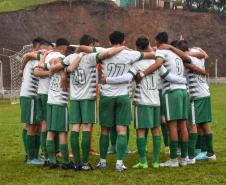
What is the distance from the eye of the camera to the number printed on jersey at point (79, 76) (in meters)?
11.7

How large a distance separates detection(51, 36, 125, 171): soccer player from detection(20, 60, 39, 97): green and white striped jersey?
1377 mm

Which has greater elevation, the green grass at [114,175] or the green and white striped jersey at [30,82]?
the green and white striped jersey at [30,82]

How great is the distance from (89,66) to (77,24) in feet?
216

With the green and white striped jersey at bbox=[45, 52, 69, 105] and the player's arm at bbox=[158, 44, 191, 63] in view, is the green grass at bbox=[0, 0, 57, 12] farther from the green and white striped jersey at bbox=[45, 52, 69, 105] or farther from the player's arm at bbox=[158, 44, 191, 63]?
the player's arm at bbox=[158, 44, 191, 63]

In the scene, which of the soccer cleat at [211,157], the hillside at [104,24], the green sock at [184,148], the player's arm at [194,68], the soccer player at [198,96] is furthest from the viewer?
the hillside at [104,24]

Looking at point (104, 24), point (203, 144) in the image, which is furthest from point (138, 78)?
point (104, 24)

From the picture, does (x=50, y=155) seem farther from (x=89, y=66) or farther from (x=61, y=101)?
(x=89, y=66)

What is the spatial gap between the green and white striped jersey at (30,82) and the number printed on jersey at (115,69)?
201 cm

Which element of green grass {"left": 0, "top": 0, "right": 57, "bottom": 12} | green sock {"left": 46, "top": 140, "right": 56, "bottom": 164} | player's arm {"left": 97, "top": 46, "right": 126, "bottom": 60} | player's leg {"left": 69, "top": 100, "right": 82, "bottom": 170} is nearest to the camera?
player's arm {"left": 97, "top": 46, "right": 126, "bottom": 60}

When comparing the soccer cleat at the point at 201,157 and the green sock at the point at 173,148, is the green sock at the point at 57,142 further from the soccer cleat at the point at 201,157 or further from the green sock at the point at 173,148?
the soccer cleat at the point at 201,157

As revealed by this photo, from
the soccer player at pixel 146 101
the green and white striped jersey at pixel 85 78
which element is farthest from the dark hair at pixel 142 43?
the green and white striped jersey at pixel 85 78

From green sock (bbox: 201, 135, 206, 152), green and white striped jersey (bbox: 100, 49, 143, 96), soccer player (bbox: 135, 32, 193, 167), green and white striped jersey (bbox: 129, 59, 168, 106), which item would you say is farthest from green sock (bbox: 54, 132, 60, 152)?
green sock (bbox: 201, 135, 206, 152)

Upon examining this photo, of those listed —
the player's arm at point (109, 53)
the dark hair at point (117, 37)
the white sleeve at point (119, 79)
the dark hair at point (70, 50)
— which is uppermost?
the dark hair at point (117, 37)

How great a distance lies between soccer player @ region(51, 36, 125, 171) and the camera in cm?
1166
